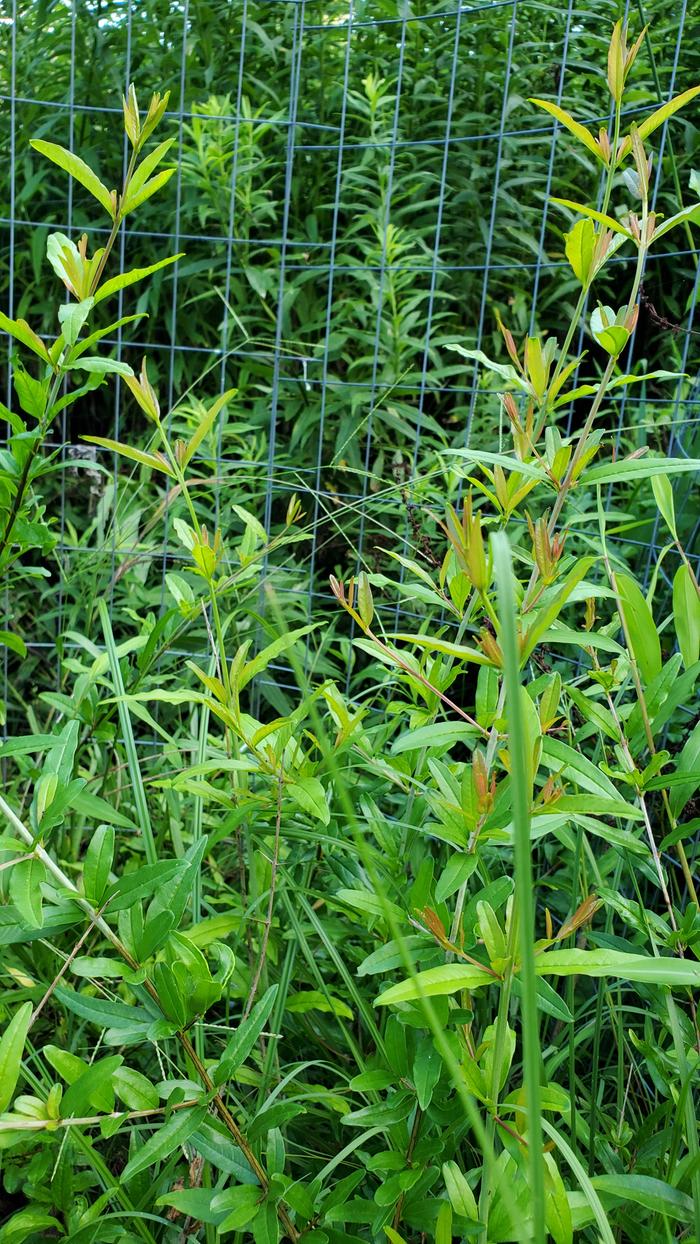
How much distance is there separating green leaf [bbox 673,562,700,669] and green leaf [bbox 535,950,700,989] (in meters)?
0.28

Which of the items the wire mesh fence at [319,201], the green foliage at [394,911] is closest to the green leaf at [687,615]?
the green foliage at [394,911]

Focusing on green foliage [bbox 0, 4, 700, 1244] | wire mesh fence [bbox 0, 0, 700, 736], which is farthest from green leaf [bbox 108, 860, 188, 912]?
wire mesh fence [bbox 0, 0, 700, 736]

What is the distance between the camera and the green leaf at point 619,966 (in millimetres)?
490

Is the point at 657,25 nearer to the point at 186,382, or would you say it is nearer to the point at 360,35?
the point at 360,35

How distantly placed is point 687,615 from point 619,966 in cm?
32

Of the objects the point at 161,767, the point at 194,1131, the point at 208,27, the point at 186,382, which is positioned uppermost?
the point at 208,27

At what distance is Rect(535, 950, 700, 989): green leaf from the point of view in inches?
19.3

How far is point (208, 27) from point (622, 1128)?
2131mm

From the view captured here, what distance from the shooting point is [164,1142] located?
0.56 meters

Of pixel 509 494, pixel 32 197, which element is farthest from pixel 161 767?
pixel 32 197

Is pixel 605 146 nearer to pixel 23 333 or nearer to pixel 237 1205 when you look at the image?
pixel 23 333

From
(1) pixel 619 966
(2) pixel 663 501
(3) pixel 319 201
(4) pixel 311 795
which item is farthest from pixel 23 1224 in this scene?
(3) pixel 319 201

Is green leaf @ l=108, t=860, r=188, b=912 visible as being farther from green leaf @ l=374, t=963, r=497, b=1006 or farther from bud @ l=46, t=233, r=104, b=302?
bud @ l=46, t=233, r=104, b=302

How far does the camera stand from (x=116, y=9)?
6.82ft
